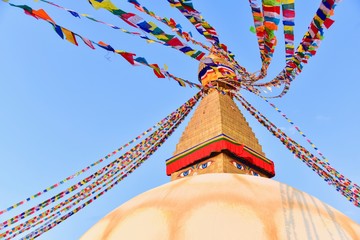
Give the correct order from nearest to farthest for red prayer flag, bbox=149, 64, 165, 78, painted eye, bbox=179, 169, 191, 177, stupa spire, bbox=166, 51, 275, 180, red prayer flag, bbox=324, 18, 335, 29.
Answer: red prayer flag, bbox=149, 64, 165, 78 < red prayer flag, bbox=324, 18, 335, 29 < stupa spire, bbox=166, 51, 275, 180 < painted eye, bbox=179, 169, 191, 177

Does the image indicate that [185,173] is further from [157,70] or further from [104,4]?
[104,4]

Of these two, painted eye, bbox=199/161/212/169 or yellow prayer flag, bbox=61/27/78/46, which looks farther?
painted eye, bbox=199/161/212/169

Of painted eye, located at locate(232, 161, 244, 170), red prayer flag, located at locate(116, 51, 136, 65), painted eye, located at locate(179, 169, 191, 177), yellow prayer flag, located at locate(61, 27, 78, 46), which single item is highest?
painted eye, located at locate(232, 161, 244, 170)

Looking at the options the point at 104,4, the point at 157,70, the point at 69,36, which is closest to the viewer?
the point at 69,36

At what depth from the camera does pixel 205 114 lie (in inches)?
282

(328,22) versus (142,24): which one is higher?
(328,22)

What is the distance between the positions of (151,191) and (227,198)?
1335 mm

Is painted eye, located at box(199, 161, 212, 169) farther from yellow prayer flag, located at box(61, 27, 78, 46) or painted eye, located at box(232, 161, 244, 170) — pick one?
yellow prayer flag, located at box(61, 27, 78, 46)

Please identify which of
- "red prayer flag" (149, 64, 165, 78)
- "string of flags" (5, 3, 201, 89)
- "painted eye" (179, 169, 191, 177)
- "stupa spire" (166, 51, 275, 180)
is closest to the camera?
"string of flags" (5, 3, 201, 89)

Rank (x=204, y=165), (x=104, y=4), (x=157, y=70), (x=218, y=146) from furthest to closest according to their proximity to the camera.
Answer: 1. (x=204, y=165)
2. (x=218, y=146)
3. (x=157, y=70)
4. (x=104, y=4)

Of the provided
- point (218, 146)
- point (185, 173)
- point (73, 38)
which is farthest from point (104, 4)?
point (185, 173)

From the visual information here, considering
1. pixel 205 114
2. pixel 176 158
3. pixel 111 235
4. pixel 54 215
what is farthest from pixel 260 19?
pixel 54 215

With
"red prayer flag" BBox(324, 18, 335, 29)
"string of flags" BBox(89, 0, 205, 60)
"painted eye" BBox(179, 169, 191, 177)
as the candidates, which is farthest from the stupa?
"red prayer flag" BBox(324, 18, 335, 29)

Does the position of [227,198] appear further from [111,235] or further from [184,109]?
[184,109]
